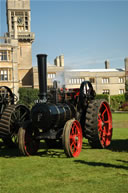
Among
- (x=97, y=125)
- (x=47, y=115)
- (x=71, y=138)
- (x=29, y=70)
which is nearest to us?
(x=47, y=115)

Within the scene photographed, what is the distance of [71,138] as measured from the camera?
7.82 m

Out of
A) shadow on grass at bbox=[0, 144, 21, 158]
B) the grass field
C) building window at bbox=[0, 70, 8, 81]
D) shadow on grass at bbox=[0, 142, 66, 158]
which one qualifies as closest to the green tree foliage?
building window at bbox=[0, 70, 8, 81]

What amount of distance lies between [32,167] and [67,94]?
2.99 metres

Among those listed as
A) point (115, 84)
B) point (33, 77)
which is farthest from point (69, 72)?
point (115, 84)

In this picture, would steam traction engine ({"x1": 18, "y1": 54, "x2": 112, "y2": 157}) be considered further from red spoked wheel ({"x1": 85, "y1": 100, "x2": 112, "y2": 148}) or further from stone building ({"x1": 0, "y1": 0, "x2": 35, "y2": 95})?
stone building ({"x1": 0, "y1": 0, "x2": 35, "y2": 95})

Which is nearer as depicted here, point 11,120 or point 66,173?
point 66,173

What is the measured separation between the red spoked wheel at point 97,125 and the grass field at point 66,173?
0.38 meters

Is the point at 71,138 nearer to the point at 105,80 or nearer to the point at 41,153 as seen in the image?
the point at 41,153

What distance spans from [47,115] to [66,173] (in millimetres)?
1889

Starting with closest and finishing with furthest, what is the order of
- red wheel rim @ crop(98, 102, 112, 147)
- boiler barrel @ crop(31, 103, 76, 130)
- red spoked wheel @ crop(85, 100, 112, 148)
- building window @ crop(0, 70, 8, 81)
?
boiler barrel @ crop(31, 103, 76, 130) < red spoked wheel @ crop(85, 100, 112, 148) < red wheel rim @ crop(98, 102, 112, 147) < building window @ crop(0, 70, 8, 81)

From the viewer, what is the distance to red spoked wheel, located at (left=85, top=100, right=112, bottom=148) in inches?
341

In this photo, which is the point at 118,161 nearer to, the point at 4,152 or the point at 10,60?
the point at 4,152

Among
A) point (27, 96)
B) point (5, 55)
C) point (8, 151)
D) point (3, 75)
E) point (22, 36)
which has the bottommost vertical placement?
point (8, 151)

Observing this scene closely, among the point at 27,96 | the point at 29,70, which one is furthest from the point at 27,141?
the point at 29,70
